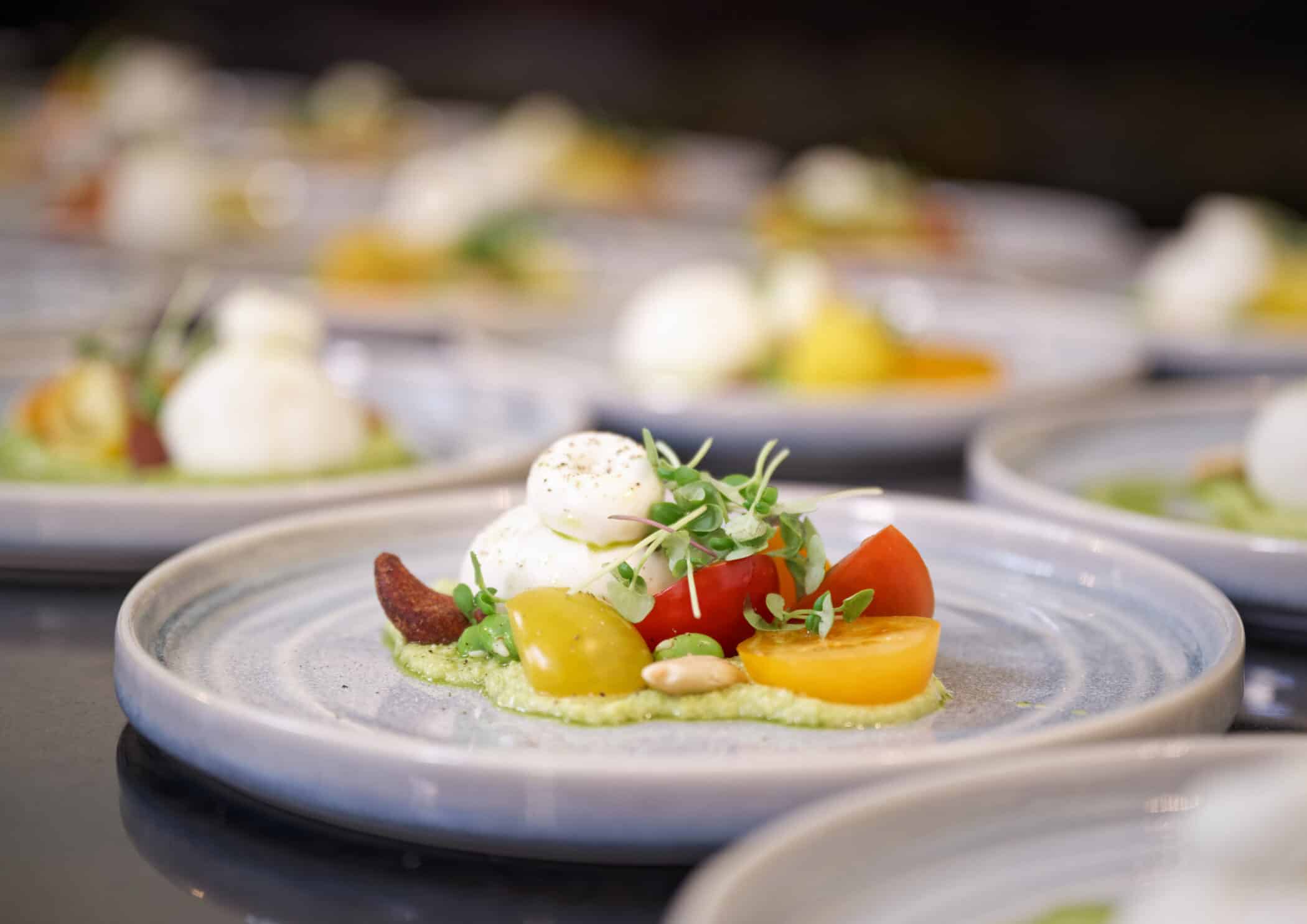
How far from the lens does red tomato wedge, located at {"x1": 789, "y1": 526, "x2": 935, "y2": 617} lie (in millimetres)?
1593

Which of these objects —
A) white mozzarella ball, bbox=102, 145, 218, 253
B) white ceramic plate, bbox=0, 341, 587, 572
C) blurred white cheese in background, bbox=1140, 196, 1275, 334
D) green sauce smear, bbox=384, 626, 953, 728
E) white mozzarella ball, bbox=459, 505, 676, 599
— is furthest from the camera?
white mozzarella ball, bbox=102, 145, 218, 253

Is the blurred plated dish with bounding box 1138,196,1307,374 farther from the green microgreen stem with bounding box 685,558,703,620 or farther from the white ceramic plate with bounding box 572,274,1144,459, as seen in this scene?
the green microgreen stem with bounding box 685,558,703,620

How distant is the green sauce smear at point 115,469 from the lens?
2.31m

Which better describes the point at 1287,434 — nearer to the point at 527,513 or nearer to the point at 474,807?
the point at 527,513

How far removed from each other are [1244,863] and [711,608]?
0.71 metres

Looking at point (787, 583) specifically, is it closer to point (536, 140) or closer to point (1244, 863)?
point (1244, 863)

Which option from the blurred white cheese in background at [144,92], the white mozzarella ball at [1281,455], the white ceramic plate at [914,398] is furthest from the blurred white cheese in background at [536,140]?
the white mozzarella ball at [1281,455]

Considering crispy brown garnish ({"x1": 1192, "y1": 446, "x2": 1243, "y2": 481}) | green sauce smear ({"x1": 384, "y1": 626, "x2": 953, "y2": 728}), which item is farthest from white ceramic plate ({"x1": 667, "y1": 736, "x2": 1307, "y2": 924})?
crispy brown garnish ({"x1": 1192, "y1": 446, "x2": 1243, "y2": 481})

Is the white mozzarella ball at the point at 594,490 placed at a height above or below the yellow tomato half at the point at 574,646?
above

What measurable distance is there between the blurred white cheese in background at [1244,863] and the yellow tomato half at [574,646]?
23.5 inches

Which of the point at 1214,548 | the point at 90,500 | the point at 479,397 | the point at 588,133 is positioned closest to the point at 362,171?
the point at 588,133

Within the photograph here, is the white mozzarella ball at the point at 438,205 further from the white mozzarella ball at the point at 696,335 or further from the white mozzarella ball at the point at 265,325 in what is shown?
the white mozzarella ball at the point at 265,325

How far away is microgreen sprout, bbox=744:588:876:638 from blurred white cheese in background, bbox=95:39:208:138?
7.29 m

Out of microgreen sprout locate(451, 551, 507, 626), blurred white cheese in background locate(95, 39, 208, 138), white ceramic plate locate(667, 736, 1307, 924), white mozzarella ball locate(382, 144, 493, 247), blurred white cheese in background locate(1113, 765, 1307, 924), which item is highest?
blurred white cheese in background locate(1113, 765, 1307, 924)
